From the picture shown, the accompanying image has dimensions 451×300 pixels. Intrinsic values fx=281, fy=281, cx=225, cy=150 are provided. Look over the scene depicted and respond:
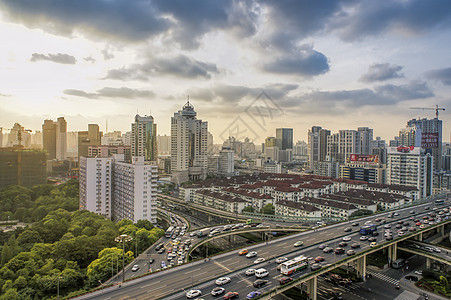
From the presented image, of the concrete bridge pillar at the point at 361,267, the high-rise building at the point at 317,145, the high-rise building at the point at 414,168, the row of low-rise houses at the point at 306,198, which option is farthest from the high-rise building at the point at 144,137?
the concrete bridge pillar at the point at 361,267

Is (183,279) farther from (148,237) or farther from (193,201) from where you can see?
(193,201)

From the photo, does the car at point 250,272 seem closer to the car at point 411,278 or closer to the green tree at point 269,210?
the car at point 411,278

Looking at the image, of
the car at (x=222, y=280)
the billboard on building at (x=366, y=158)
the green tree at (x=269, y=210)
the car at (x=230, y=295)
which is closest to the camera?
the car at (x=230, y=295)

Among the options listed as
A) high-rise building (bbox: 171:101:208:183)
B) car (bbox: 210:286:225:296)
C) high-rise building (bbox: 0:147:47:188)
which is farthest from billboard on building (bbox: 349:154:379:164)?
high-rise building (bbox: 0:147:47:188)

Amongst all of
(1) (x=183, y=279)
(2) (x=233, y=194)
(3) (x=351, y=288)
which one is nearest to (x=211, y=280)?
(1) (x=183, y=279)

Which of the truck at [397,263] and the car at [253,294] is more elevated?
the car at [253,294]

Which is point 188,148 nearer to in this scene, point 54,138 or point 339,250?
point 339,250
